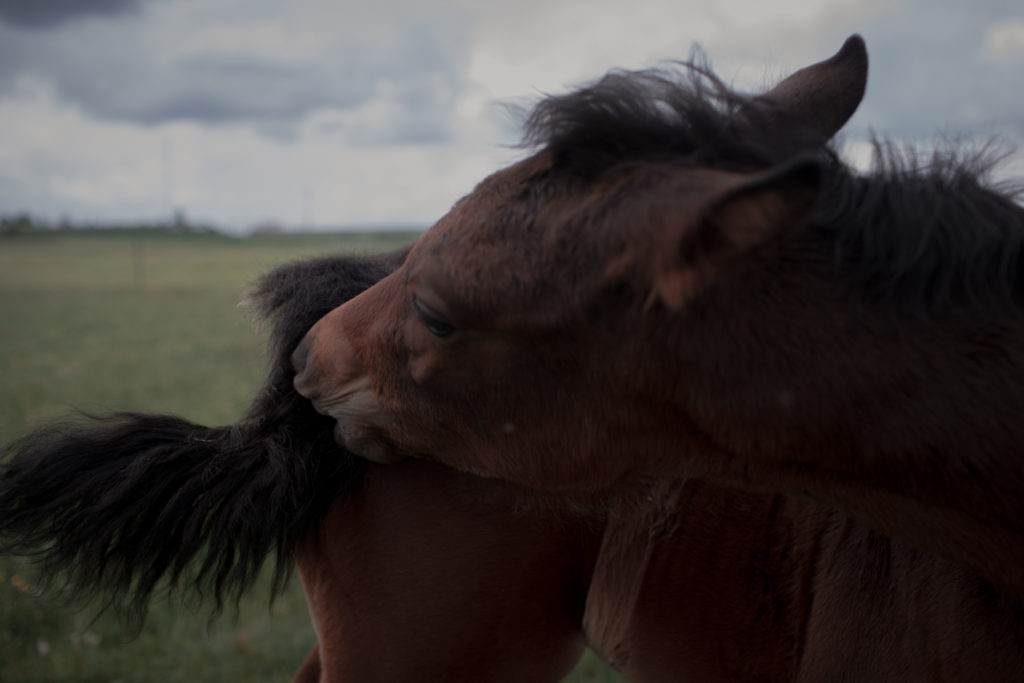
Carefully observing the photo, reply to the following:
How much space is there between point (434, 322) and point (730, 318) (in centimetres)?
71

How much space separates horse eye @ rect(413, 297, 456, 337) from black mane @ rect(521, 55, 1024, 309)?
0.48 meters

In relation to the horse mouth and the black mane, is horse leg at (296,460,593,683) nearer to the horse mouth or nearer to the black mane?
the horse mouth

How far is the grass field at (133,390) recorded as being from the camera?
3984 millimetres

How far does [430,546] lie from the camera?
6.83 feet

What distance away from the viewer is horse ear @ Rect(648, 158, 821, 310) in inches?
49.2

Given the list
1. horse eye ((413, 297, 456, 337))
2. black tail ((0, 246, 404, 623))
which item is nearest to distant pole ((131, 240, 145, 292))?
black tail ((0, 246, 404, 623))

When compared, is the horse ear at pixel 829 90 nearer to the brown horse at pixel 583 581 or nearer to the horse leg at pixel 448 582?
the brown horse at pixel 583 581

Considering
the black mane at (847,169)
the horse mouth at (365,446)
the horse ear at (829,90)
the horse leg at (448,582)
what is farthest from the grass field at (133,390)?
the horse ear at (829,90)

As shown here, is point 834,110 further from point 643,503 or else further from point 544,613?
point 544,613

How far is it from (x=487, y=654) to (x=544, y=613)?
205mm

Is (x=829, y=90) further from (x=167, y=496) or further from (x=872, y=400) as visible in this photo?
(x=167, y=496)

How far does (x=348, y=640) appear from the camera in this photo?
2.14 meters

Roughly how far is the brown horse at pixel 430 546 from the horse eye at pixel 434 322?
1.78 ft

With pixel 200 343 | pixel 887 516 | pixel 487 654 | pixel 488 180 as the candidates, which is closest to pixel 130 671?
pixel 487 654
